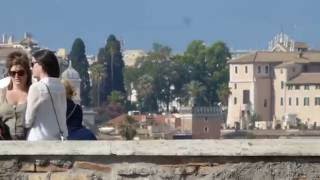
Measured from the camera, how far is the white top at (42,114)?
6012 mm

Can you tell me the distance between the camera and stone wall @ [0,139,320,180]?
213 inches

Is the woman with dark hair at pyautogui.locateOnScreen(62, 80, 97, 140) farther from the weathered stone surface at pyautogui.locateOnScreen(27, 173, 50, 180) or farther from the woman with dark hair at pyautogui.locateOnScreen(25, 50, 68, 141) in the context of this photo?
the weathered stone surface at pyautogui.locateOnScreen(27, 173, 50, 180)

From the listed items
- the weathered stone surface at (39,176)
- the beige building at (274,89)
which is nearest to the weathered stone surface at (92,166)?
the weathered stone surface at (39,176)

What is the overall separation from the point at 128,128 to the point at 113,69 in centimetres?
3160

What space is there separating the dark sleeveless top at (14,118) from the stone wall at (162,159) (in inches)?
16.9

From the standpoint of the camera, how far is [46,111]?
605 cm

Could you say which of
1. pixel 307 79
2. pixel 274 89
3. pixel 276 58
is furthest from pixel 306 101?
pixel 276 58

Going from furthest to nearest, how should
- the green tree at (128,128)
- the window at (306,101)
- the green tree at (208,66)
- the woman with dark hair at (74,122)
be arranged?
the green tree at (208,66) → the window at (306,101) → the green tree at (128,128) → the woman with dark hair at (74,122)

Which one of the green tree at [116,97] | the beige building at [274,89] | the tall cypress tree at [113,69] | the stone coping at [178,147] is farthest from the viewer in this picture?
the tall cypress tree at [113,69]

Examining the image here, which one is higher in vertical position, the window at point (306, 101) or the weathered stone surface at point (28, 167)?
the window at point (306, 101)

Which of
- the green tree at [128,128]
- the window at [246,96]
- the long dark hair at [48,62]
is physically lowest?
the long dark hair at [48,62]

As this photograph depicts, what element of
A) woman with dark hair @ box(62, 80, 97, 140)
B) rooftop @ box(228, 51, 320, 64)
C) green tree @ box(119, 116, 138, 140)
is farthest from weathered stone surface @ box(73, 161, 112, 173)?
rooftop @ box(228, 51, 320, 64)

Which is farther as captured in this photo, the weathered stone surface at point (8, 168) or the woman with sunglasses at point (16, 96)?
the woman with sunglasses at point (16, 96)

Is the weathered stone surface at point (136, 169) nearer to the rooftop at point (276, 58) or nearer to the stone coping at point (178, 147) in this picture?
the stone coping at point (178, 147)
